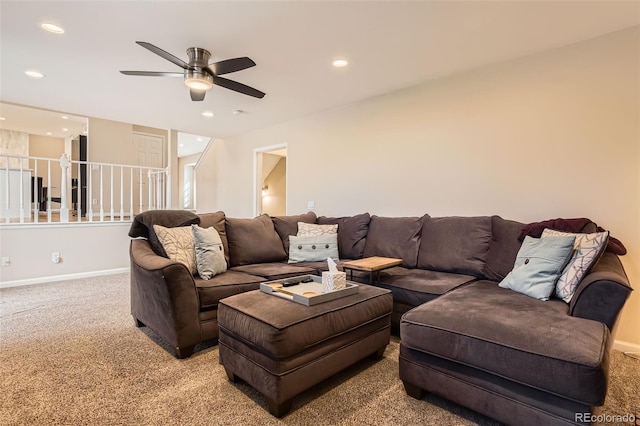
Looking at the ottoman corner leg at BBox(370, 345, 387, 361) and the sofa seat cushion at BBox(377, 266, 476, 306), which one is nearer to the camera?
the ottoman corner leg at BBox(370, 345, 387, 361)

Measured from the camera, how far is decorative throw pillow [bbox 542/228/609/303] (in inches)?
73.6

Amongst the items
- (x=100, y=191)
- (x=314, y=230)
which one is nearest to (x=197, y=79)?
(x=314, y=230)

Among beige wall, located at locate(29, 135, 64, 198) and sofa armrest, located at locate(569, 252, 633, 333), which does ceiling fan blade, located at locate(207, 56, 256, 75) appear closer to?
sofa armrest, located at locate(569, 252, 633, 333)

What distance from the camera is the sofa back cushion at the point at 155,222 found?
271cm

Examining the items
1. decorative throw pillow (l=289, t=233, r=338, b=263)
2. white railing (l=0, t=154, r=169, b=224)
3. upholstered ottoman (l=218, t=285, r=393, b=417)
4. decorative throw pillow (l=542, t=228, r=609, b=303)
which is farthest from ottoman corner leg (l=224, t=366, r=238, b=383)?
white railing (l=0, t=154, r=169, b=224)

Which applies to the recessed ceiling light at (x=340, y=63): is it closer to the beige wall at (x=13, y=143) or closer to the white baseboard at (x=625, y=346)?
the white baseboard at (x=625, y=346)

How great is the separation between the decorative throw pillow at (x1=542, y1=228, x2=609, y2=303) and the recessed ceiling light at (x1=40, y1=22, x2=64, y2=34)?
4048 millimetres

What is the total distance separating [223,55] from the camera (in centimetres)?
291

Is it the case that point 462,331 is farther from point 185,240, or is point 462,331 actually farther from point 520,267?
point 185,240

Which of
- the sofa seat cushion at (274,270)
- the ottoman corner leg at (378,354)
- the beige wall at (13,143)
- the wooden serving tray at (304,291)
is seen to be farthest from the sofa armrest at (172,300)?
the beige wall at (13,143)

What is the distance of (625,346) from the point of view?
241 centimetres

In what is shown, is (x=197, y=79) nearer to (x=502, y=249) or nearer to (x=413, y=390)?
(x=413, y=390)

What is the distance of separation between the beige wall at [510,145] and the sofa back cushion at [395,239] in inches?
15.2

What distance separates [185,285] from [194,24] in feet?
6.41
